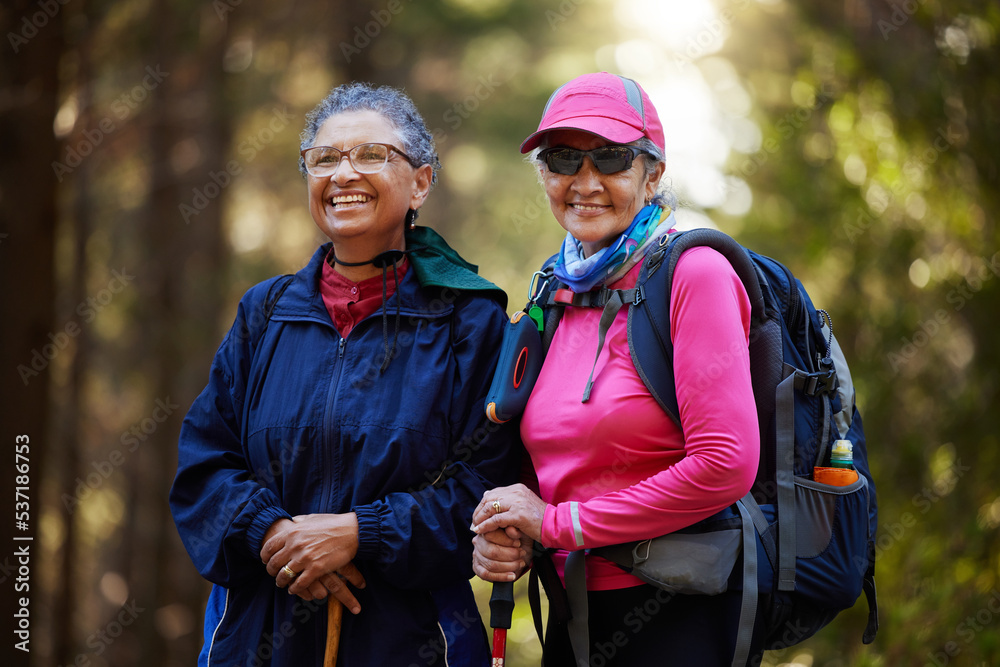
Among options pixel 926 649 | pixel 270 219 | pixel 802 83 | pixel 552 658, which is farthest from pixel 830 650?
pixel 270 219

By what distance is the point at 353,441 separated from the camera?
260 cm

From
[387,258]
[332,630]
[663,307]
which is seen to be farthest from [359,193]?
[332,630]

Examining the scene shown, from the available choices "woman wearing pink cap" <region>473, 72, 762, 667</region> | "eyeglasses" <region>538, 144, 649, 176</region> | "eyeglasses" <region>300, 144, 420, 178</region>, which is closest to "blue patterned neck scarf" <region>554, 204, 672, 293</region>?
"woman wearing pink cap" <region>473, 72, 762, 667</region>

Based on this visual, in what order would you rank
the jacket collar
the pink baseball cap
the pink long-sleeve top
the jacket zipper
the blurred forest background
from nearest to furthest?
the pink long-sleeve top
the pink baseball cap
the jacket zipper
the jacket collar
the blurred forest background

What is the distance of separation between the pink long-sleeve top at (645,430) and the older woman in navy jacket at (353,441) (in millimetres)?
307

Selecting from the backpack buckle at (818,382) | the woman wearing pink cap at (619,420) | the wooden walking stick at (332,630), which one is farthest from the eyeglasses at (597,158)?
the wooden walking stick at (332,630)

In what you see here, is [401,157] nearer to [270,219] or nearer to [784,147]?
[784,147]

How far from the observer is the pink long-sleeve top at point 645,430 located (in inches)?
85.8

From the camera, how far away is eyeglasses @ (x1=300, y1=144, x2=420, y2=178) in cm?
282

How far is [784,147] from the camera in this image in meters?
5.98

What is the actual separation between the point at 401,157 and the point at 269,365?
2.63 feet

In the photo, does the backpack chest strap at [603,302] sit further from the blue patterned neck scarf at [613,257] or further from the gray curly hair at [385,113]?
the gray curly hair at [385,113]

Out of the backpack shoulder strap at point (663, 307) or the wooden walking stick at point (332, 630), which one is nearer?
the backpack shoulder strap at point (663, 307)

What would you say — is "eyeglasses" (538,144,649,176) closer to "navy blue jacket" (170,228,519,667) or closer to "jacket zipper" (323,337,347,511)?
"navy blue jacket" (170,228,519,667)
